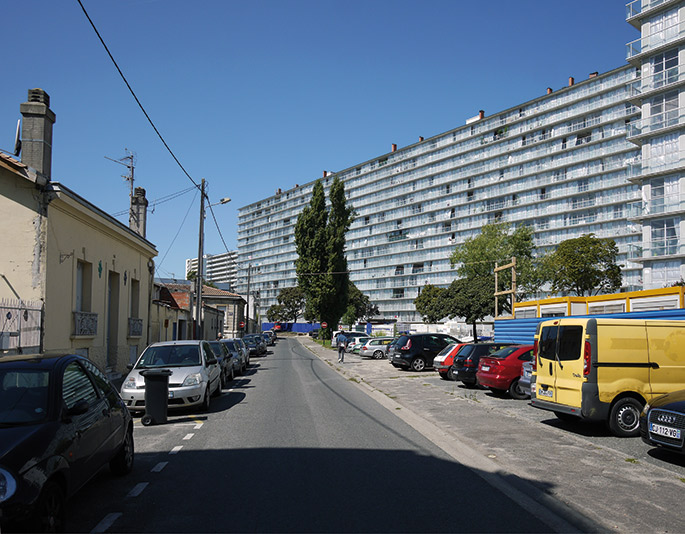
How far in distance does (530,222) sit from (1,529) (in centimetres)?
8567

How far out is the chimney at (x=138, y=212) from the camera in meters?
28.8

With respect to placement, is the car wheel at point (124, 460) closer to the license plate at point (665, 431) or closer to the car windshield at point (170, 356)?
the car windshield at point (170, 356)

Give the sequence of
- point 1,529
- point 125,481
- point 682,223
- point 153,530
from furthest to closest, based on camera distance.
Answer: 1. point 682,223
2. point 125,481
3. point 153,530
4. point 1,529

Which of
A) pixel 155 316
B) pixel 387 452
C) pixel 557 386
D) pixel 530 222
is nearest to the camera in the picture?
pixel 387 452

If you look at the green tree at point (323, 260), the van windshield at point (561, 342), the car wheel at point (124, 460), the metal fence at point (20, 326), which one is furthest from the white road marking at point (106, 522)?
the green tree at point (323, 260)

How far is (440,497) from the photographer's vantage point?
6.01 metres

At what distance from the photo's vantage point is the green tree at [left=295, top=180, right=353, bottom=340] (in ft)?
185

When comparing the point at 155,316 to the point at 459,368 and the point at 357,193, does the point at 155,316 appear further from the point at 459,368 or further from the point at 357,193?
the point at 357,193

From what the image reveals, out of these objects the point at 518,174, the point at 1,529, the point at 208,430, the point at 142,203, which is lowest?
the point at 208,430

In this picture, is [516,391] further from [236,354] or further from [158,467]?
[236,354]

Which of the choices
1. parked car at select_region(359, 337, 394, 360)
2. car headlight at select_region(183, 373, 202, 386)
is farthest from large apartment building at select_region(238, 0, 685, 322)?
car headlight at select_region(183, 373, 202, 386)

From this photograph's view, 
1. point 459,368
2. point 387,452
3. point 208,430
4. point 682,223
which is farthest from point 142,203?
point 682,223

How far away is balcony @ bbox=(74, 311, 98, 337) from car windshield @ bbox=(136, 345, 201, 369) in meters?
Result: 4.48

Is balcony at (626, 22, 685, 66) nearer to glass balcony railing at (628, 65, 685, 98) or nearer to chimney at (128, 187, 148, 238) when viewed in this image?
glass balcony railing at (628, 65, 685, 98)
